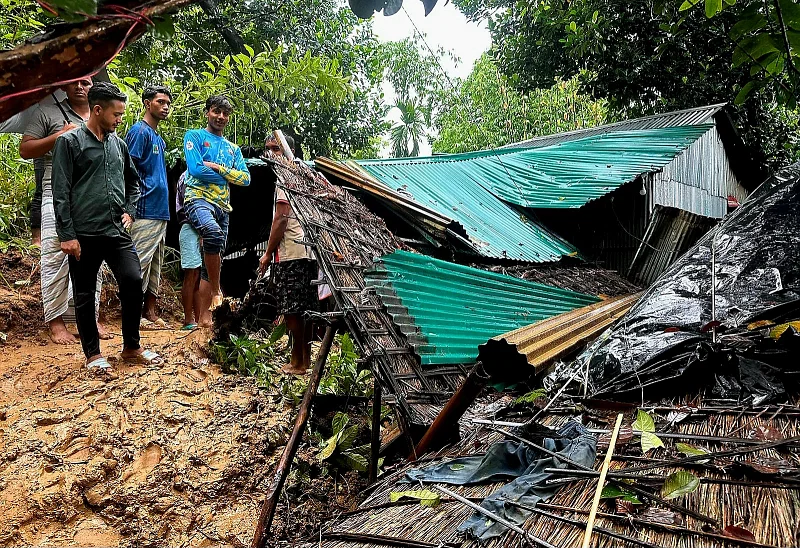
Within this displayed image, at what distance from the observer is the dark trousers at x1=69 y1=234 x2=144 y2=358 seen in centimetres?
363

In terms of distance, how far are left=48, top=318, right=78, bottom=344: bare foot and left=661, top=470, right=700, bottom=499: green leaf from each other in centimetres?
419

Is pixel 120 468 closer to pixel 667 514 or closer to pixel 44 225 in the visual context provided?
pixel 44 225

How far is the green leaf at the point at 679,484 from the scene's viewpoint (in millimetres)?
1740

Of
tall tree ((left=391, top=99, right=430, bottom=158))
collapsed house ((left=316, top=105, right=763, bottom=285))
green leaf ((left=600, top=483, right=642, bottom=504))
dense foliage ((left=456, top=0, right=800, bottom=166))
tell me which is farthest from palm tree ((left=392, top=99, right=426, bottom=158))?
green leaf ((left=600, top=483, right=642, bottom=504))

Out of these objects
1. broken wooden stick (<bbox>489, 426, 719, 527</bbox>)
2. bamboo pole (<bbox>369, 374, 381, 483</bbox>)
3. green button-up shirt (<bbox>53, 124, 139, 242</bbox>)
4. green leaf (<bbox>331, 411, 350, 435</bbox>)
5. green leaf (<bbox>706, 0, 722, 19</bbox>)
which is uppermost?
green leaf (<bbox>706, 0, 722, 19</bbox>)

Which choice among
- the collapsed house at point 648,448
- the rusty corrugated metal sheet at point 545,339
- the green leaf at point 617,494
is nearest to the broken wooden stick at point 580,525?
the collapsed house at point 648,448

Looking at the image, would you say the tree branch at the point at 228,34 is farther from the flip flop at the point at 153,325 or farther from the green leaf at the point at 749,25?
the green leaf at the point at 749,25

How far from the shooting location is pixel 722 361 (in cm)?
251

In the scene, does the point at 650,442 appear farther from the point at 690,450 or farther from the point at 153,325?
the point at 153,325

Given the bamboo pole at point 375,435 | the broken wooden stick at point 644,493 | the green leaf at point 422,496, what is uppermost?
the broken wooden stick at point 644,493

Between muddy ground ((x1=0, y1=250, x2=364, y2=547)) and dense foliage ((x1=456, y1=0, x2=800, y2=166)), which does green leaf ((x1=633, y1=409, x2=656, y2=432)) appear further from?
dense foliage ((x1=456, y1=0, x2=800, y2=166))

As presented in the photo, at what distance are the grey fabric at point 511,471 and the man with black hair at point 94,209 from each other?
248cm

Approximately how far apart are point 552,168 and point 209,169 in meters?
5.05

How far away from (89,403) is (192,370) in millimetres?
762
